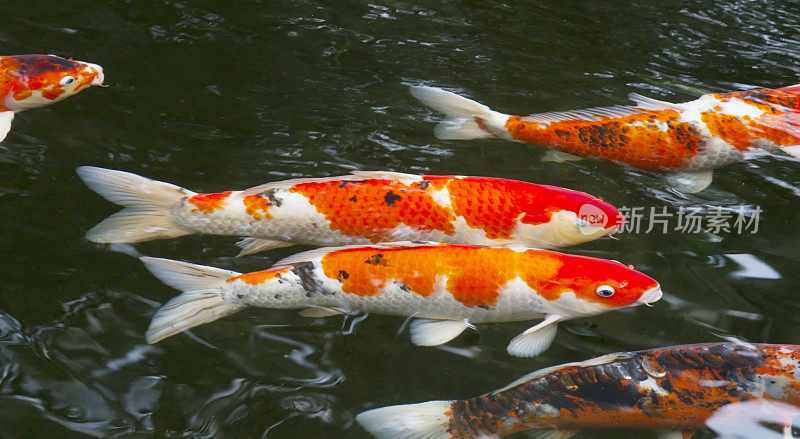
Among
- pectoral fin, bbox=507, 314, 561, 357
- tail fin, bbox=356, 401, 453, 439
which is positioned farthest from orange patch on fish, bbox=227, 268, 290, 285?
pectoral fin, bbox=507, 314, 561, 357

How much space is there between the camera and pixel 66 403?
101 inches

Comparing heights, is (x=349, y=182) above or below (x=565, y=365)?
above

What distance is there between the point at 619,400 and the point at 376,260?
→ 1083 millimetres

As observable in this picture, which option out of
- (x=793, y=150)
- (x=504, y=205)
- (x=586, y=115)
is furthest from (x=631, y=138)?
(x=504, y=205)

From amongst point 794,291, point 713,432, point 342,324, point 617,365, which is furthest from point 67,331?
point 794,291

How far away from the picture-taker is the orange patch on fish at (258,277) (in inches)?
112

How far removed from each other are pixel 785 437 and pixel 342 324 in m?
1.73

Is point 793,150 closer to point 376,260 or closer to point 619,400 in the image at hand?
point 619,400

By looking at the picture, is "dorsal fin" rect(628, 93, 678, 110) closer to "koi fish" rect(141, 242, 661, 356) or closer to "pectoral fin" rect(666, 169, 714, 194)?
"pectoral fin" rect(666, 169, 714, 194)

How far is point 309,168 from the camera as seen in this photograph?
3930mm

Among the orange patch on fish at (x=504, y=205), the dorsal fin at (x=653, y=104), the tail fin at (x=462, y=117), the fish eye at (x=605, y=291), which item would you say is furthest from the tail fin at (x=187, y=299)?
the dorsal fin at (x=653, y=104)

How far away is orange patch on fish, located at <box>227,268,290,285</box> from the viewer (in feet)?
9.30

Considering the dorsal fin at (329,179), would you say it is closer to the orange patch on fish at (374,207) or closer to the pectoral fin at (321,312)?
the orange patch on fish at (374,207)

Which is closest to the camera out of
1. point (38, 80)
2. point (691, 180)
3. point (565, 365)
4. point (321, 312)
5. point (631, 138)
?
point (565, 365)
